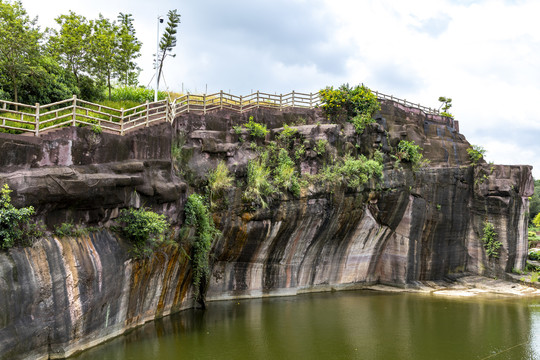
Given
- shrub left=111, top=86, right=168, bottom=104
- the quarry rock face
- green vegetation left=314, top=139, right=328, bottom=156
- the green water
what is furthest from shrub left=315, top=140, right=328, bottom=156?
shrub left=111, top=86, right=168, bottom=104

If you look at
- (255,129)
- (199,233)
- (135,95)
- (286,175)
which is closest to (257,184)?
(286,175)

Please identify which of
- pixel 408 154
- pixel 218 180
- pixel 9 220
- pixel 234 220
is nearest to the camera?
pixel 9 220

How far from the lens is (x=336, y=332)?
13875 mm

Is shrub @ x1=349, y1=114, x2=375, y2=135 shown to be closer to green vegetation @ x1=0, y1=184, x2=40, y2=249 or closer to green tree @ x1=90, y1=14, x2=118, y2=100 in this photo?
green tree @ x1=90, y1=14, x2=118, y2=100

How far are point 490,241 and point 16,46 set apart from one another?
26.2 metres

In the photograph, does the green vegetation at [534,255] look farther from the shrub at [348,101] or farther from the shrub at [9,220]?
the shrub at [9,220]

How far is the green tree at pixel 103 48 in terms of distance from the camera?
20375 mm

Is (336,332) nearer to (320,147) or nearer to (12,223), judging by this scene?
(320,147)

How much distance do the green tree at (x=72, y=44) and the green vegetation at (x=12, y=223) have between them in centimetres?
1206

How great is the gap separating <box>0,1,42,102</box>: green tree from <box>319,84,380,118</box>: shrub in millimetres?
13757

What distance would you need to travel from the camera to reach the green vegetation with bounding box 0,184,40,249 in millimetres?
9156

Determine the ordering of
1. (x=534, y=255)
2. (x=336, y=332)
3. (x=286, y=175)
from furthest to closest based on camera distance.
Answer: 1. (x=534, y=255)
2. (x=286, y=175)
3. (x=336, y=332)

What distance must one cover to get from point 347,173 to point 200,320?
973cm

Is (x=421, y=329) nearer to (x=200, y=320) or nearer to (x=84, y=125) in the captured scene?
(x=200, y=320)
